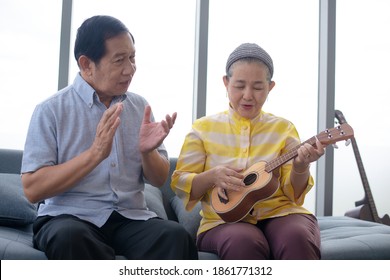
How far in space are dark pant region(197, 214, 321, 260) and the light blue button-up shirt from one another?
0.28 m

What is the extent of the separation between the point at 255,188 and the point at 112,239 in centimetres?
55

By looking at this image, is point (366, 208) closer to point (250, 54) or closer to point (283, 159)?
point (283, 159)

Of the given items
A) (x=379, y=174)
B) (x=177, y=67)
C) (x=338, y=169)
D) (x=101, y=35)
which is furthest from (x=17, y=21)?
(x=379, y=174)

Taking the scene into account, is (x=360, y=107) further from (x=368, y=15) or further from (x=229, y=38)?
(x=229, y=38)

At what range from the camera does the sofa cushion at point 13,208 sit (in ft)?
7.07

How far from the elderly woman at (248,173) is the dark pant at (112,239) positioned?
24 cm

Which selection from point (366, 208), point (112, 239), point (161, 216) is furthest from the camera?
point (366, 208)

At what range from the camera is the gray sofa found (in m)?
1.87

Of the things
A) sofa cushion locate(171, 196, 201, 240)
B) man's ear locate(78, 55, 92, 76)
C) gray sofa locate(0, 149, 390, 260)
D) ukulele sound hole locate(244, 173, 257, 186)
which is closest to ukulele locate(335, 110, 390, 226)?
gray sofa locate(0, 149, 390, 260)

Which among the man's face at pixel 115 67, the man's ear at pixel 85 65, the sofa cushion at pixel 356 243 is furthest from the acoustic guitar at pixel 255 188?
the man's ear at pixel 85 65

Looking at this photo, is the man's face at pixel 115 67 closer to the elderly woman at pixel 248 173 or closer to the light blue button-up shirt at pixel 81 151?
the light blue button-up shirt at pixel 81 151

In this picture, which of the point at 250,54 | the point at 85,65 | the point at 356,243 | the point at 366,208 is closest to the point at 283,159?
the point at 250,54

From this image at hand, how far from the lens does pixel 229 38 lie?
379 cm

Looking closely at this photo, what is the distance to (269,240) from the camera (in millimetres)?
1882
